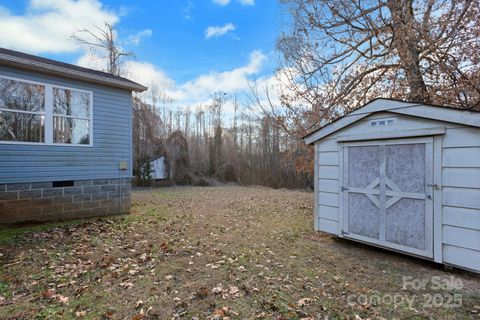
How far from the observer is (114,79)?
23.3 feet

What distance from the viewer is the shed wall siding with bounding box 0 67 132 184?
18.9 feet

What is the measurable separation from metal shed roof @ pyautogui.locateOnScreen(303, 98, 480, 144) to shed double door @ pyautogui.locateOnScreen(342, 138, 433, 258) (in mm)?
365

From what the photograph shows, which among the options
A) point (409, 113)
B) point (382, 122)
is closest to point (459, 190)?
point (409, 113)

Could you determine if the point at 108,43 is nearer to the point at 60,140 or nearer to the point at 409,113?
the point at 60,140

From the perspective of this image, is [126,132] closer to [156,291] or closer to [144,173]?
[156,291]

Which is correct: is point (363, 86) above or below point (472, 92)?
above

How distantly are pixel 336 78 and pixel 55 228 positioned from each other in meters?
8.43

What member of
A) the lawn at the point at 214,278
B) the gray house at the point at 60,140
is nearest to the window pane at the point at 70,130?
the gray house at the point at 60,140

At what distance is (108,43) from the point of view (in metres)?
16.2

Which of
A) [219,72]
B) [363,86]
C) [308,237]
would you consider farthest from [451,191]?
[219,72]

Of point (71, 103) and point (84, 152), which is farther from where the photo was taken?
point (84, 152)

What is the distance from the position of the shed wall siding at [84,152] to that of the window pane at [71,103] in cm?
16

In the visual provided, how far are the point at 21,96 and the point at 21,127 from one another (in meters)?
0.69

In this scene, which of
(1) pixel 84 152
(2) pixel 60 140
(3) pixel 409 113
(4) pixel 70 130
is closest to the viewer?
(3) pixel 409 113
